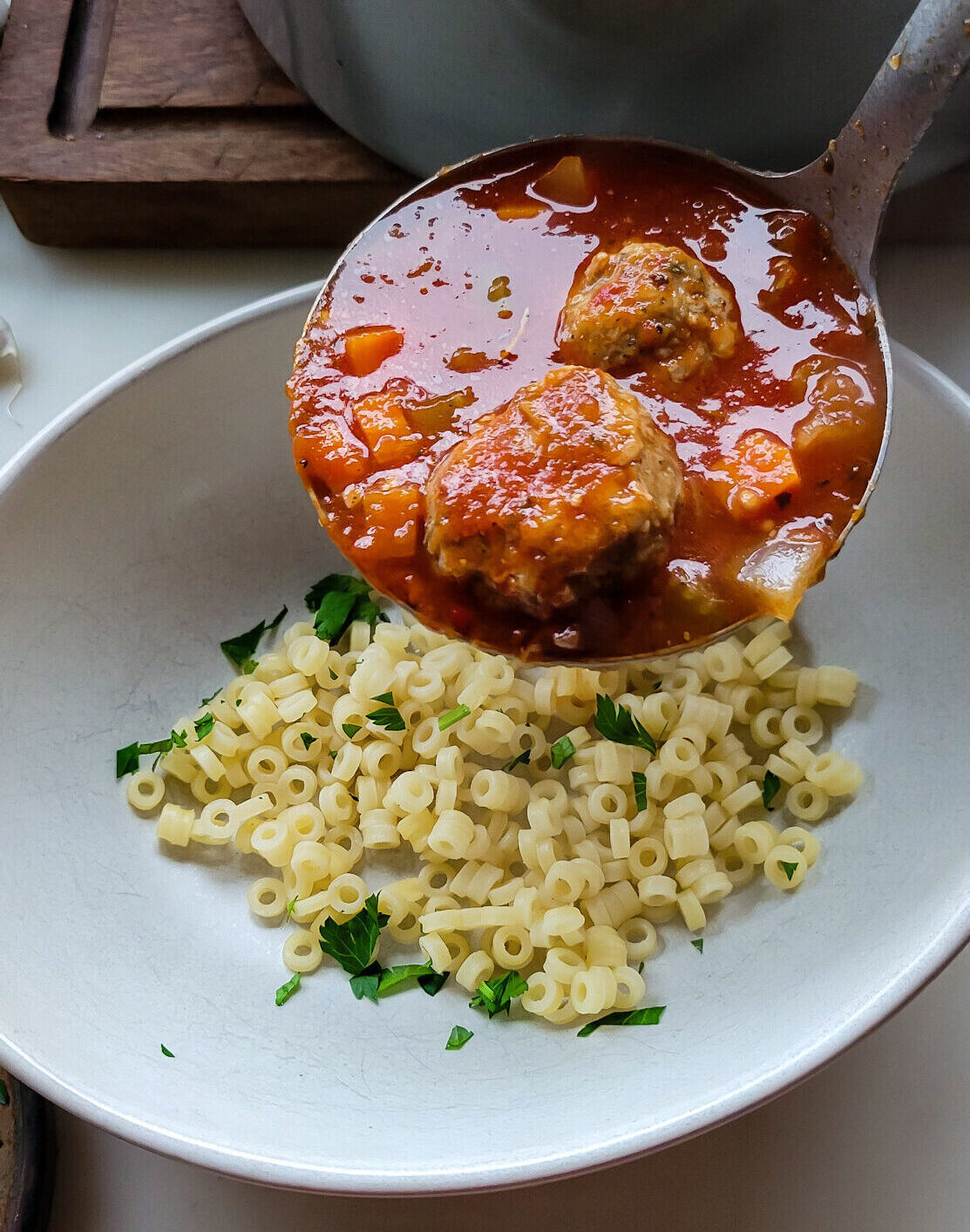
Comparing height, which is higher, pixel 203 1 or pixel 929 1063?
pixel 203 1

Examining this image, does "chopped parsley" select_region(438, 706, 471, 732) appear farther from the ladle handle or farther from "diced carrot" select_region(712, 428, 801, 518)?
the ladle handle

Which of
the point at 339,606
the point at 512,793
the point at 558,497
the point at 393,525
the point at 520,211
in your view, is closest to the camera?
the point at 558,497

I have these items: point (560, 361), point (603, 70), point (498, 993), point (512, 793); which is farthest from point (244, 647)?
point (603, 70)

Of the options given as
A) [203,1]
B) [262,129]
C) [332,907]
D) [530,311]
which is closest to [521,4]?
[530,311]

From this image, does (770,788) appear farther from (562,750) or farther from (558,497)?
(558,497)

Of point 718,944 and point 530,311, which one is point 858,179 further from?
point 718,944

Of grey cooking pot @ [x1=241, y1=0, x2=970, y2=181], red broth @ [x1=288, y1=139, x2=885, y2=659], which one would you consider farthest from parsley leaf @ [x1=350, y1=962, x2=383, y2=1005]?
grey cooking pot @ [x1=241, y1=0, x2=970, y2=181]

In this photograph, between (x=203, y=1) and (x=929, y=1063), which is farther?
(x=203, y=1)
